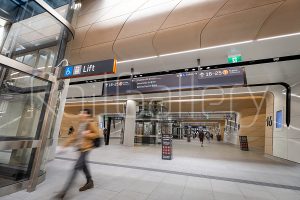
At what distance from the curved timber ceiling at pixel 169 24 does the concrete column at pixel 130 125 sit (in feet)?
22.0

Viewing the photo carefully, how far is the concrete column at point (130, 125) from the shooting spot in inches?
460

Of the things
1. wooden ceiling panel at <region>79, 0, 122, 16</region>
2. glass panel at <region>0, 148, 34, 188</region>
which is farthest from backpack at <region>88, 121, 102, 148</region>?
wooden ceiling panel at <region>79, 0, 122, 16</region>

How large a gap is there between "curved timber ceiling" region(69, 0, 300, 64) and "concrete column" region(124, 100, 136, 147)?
264 inches

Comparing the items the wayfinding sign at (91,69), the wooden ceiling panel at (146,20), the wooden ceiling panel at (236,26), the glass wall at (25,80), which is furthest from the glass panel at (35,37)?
the wooden ceiling panel at (236,26)

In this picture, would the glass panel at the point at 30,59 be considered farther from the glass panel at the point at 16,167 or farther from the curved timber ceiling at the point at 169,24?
the glass panel at the point at 16,167

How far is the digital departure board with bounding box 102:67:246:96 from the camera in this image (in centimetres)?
452

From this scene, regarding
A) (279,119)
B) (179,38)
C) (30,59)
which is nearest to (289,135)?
(279,119)

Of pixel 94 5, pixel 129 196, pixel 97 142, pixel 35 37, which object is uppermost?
pixel 94 5

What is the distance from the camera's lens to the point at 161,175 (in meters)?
4.56

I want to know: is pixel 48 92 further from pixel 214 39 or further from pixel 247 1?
pixel 247 1

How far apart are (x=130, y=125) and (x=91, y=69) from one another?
8.71 meters

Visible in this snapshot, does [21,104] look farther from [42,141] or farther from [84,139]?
[84,139]

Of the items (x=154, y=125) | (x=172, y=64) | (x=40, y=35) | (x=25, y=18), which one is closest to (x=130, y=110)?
(x=154, y=125)

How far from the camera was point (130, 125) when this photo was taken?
1180cm
